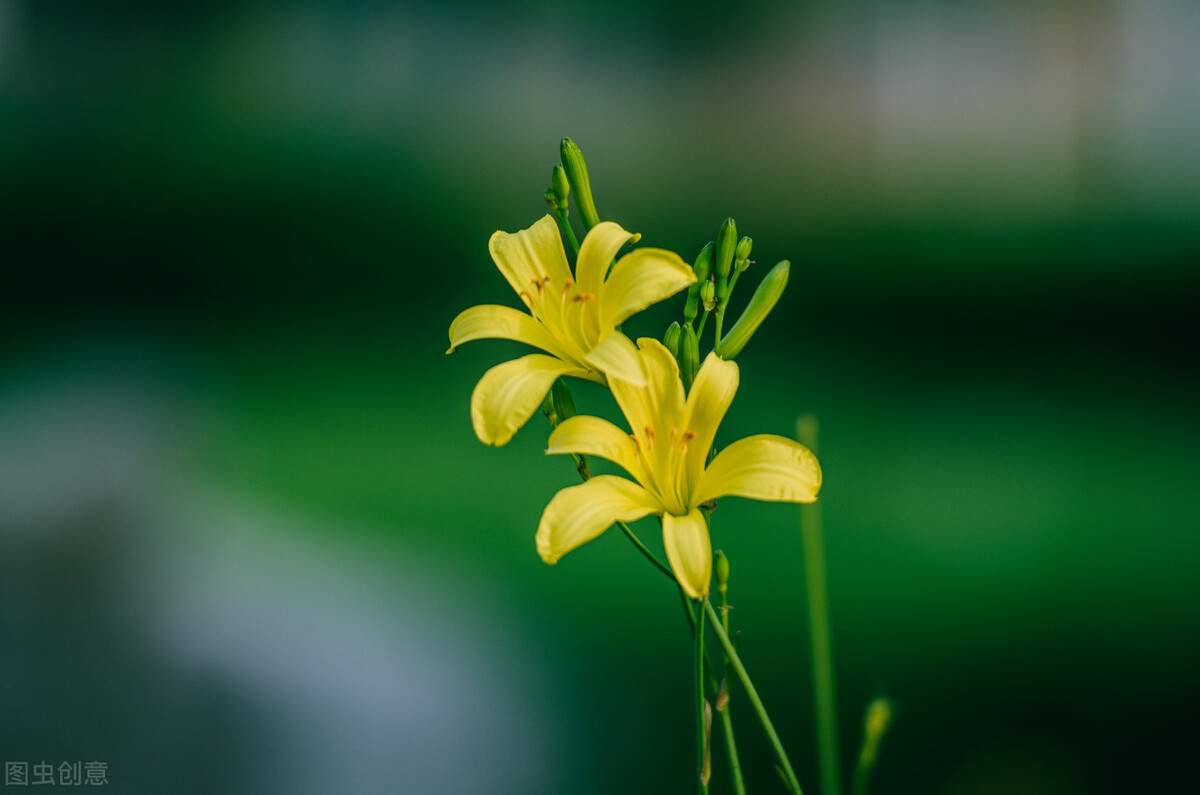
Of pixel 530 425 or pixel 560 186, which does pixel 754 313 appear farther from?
pixel 530 425

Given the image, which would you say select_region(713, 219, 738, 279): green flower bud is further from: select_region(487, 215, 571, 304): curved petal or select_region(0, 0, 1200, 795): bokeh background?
select_region(0, 0, 1200, 795): bokeh background

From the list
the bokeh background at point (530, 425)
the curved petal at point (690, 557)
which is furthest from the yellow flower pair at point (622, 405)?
the bokeh background at point (530, 425)

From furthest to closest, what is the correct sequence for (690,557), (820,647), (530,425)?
(530,425) → (820,647) → (690,557)

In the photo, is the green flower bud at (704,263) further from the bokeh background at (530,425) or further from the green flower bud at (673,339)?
the bokeh background at (530,425)

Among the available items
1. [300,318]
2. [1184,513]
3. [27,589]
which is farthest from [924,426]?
[27,589]

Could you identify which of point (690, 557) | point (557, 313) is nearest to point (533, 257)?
point (557, 313)

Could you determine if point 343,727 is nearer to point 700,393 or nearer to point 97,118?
point 700,393

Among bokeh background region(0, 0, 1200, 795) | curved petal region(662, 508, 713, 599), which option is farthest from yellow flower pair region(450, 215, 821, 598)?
bokeh background region(0, 0, 1200, 795)
